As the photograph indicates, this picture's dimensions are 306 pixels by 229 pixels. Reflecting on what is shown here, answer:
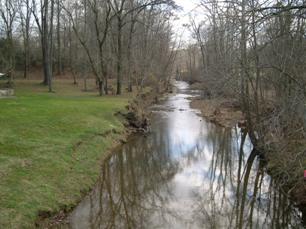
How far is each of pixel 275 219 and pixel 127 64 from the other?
918 inches

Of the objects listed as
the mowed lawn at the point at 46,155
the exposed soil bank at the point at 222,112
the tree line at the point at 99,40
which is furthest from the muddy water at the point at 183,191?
the tree line at the point at 99,40

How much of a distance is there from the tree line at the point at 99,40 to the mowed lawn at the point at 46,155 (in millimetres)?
10605

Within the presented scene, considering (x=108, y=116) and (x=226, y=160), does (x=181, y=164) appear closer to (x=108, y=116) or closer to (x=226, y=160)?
(x=226, y=160)

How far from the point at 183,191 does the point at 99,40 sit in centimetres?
1981

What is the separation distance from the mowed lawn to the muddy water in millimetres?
648

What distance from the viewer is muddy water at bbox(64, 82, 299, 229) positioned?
8781 millimetres

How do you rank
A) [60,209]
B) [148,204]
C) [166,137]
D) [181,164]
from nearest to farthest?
A: [60,209] → [148,204] → [181,164] → [166,137]

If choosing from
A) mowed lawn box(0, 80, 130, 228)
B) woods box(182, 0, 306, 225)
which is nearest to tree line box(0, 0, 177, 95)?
mowed lawn box(0, 80, 130, 228)

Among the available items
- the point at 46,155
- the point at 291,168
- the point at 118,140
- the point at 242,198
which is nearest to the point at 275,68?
the point at 291,168

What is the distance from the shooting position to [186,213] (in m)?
9.23

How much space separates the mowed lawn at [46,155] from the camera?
8328mm

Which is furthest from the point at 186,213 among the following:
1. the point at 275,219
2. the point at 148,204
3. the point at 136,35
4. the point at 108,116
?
the point at 136,35

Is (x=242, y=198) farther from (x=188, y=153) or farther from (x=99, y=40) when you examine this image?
(x=99, y=40)

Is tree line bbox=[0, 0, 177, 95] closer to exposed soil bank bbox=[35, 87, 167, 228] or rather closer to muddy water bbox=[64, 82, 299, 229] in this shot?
exposed soil bank bbox=[35, 87, 167, 228]
